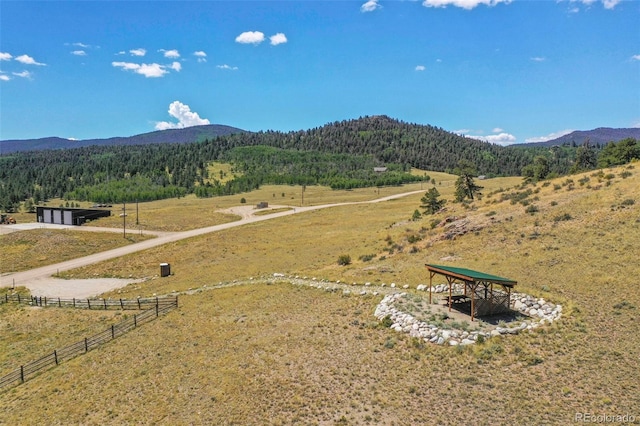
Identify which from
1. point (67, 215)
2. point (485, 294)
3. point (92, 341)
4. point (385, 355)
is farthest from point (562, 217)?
point (67, 215)

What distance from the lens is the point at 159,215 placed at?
4427 inches

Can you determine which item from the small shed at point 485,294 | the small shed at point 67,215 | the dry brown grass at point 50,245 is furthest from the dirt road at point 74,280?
the small shed at point 485,294

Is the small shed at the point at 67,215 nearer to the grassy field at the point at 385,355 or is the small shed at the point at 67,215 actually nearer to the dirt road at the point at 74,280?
the dirt road at the point at 74,280

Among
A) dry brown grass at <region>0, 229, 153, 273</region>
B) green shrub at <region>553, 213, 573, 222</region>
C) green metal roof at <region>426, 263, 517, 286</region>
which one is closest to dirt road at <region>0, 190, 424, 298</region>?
dry brown grass at <region>0, 229, 153, 273</region>

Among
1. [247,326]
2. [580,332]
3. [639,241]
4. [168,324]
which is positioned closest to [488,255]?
[639,241]

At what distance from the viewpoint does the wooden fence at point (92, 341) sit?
81.6ft

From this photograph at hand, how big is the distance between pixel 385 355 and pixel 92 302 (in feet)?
115

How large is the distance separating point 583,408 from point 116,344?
92.5 feet

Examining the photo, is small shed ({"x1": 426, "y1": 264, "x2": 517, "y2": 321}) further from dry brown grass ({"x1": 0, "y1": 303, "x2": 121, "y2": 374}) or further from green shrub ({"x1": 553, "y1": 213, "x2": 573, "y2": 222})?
dry brown grass ({"x1": 0, "y1": 303, "x2": 121, "y2": 374})

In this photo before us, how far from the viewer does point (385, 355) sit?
66.0 ft

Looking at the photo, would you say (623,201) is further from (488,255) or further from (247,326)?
(247,326)

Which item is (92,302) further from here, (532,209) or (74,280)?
(532,209)

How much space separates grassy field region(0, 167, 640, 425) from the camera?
1598 centimetres

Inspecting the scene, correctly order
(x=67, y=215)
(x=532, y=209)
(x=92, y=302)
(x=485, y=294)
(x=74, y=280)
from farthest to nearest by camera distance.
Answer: (x=67, y=215)
(x=74, y=280)
(x=532, y=209)
(x=92, y=302)
(x=485, y=294)
